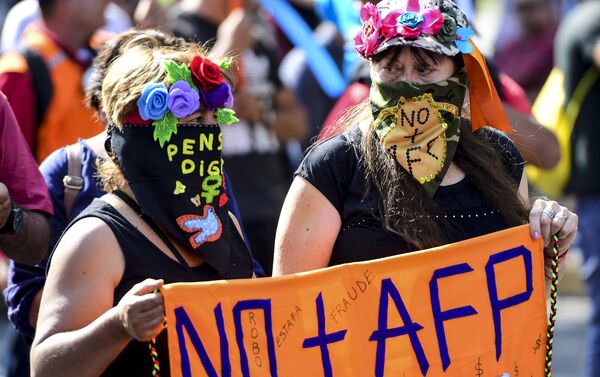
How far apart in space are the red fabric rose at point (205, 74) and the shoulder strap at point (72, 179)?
718 mm

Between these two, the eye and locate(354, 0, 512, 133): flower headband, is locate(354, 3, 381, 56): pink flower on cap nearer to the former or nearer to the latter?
locate(354, 0, 512, 133): flower headband

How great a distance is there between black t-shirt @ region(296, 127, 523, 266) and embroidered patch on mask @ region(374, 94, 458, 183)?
3.7 inches

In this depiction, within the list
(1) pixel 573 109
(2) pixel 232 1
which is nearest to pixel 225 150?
(2) pixel 232 1

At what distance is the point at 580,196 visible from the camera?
21.4 feet

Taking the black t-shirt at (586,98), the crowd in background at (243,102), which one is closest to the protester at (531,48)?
the crowd in background at (243,102)

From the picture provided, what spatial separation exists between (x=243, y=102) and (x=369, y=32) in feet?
9.99

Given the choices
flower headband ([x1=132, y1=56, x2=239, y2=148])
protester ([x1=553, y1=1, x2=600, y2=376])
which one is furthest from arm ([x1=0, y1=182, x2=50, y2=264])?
protester ([x1=553, y1=1, x2=600, y2=376])

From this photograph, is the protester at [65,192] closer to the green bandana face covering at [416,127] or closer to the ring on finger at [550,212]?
the green bandana face covering at [416,127]

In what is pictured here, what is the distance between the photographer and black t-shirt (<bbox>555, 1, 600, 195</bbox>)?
6457 millimetres

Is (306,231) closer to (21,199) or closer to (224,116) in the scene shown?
(224,116)

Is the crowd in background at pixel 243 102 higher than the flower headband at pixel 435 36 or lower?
lower

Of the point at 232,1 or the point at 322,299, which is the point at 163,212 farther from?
the point at 232,1

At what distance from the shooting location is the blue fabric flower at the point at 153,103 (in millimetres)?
3398

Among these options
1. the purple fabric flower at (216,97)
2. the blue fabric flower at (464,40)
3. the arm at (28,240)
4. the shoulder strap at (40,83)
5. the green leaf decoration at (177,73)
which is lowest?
the arm at (28,240)
